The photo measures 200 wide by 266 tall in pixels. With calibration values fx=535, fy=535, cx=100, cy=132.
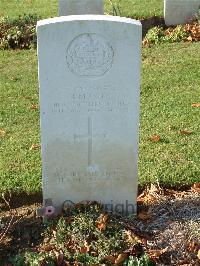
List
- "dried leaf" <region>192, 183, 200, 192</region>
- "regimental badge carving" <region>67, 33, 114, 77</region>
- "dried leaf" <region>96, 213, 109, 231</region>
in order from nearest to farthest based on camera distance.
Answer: "regimental badge carving" <region>67, 33, 114, 77</region>
"dried leaf" <region>96, 213, 109, 231</region>
"dried leaf" <region>192, 183, 200, 192</region>

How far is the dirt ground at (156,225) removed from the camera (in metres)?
4.25

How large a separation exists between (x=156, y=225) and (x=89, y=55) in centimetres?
156

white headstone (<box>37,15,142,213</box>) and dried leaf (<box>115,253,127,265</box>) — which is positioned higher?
white headstone (<box>37,15,142,213</box>)

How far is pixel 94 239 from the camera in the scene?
170 inches

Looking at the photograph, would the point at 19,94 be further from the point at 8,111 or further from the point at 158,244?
the point at 158,244

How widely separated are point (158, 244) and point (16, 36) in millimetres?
7394

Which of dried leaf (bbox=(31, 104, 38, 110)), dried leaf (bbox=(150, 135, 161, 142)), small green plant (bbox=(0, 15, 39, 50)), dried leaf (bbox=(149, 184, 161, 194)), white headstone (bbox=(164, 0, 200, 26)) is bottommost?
dried leaf (bbox=(149, 184, 161, 194))

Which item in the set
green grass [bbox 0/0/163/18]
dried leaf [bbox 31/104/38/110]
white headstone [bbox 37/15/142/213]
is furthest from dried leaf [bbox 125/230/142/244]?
green grass [bbox 0/0/163/18]

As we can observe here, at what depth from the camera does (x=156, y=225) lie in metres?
4.59

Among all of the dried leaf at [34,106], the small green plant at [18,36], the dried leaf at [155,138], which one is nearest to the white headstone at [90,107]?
the dried leaf at [155,138]

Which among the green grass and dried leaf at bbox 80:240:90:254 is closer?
dried leaf at bbox 80:240:90:254

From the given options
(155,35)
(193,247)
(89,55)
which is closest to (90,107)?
(89,55)

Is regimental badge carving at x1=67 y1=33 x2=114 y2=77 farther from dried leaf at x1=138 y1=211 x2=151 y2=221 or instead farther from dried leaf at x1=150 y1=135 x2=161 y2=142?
dried leaf at x1=150 y1=135 x2=161 y2=142

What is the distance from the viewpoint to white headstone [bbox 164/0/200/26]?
37.2 ft
